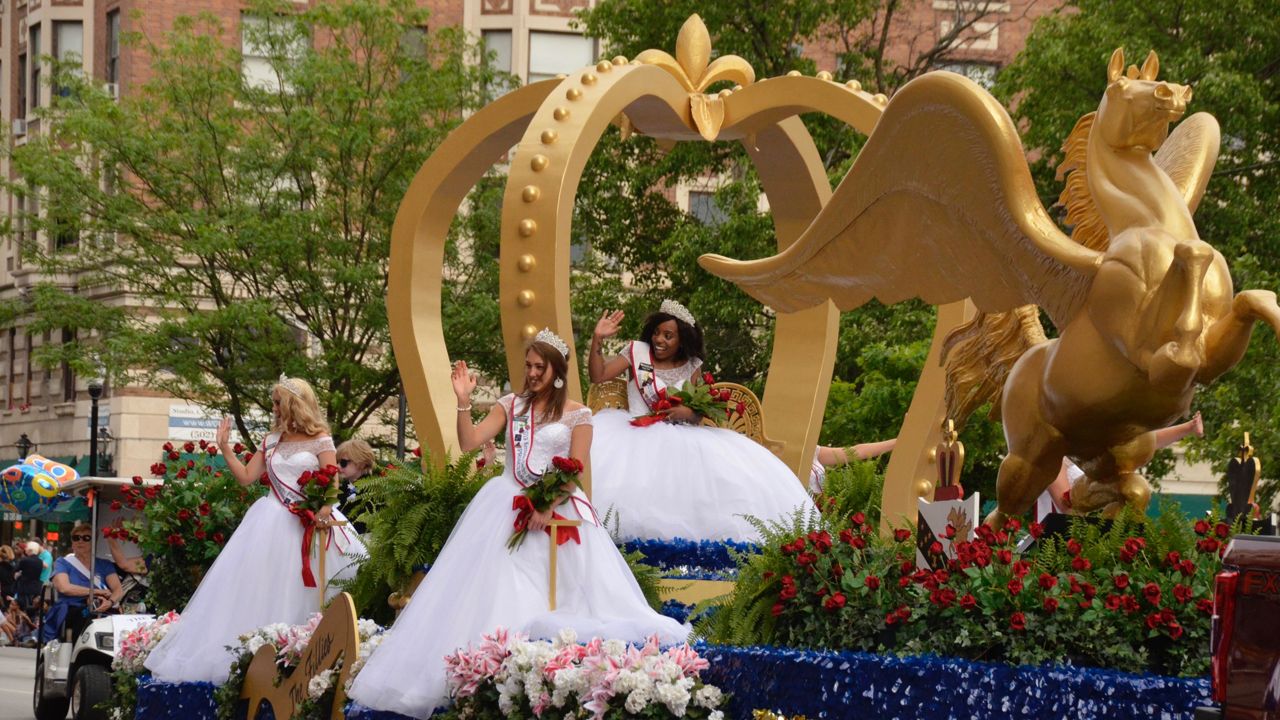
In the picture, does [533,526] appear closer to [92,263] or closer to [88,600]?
[88,600]

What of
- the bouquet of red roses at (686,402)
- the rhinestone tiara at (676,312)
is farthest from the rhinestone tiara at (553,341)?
the rhinestone tiara at (676,312)

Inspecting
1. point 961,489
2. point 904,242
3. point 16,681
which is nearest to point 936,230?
point 904,242

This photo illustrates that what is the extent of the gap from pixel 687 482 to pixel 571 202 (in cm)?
182

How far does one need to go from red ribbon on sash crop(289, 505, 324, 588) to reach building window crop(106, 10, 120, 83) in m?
33.2

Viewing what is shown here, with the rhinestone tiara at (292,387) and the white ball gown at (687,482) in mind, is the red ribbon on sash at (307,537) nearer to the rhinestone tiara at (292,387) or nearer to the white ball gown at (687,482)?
the rhinestone tiara at (292,387)

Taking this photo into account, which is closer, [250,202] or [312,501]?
[312,501]

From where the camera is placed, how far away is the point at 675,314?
40.5ft

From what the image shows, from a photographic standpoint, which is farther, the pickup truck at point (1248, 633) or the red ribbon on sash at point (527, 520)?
the red ribbon on sash at point (527, 520)

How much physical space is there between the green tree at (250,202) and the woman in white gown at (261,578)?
15064 mm

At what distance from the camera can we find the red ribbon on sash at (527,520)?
836 centimetres

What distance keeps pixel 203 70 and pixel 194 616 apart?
18274 mm

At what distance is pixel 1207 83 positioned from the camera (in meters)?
22.0

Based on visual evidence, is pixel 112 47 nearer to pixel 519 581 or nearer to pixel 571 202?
pixel 571 202

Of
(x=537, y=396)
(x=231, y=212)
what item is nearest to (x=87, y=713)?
(x=537, y=396)
